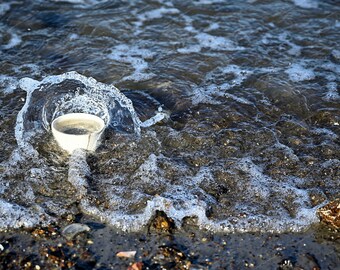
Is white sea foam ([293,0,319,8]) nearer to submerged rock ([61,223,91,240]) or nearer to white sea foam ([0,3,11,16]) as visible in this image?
white sea foam ([0,3,11,16])

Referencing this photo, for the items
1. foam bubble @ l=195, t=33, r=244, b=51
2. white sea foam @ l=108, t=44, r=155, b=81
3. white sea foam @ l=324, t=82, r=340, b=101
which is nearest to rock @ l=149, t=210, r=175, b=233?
white sea foam @ l=108, t=44, r=155, b=81

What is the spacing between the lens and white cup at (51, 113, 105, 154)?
526 cm

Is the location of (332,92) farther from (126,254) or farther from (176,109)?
(126,254)

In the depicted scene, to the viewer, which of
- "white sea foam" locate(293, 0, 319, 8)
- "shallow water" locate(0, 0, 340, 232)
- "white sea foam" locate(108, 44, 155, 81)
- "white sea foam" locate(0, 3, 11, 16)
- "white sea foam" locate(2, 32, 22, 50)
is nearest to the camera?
"shallow water" locate(0, 0, 340, 232)

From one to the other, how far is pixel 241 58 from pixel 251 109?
1436 mm

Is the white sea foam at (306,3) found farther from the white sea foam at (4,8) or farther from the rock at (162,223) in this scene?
the rock at (162,223)

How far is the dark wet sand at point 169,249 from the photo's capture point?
4176 mm

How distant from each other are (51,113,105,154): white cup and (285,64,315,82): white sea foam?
3.03 metres

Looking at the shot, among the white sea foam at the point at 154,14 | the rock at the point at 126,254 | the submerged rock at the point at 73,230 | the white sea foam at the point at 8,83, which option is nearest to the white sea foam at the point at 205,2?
the white sea foam at the point at 154,14

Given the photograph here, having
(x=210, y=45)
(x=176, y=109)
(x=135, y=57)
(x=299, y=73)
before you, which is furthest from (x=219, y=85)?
(x=135, y=57)

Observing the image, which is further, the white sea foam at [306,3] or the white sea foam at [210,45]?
the white sea foam at [306,3]

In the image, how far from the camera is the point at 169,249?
4305 mm

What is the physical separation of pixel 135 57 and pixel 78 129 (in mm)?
2496

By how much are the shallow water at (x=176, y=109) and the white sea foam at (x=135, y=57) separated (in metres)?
0.03
